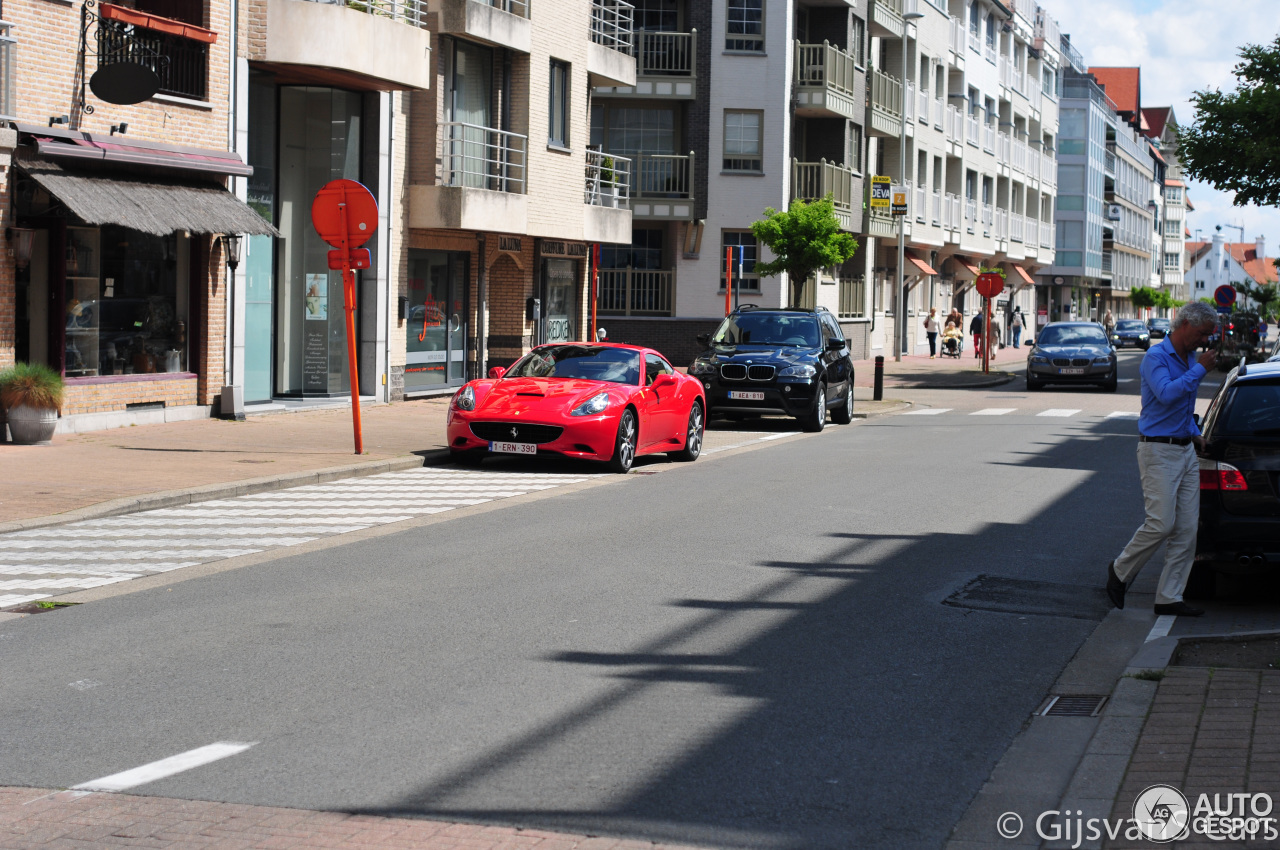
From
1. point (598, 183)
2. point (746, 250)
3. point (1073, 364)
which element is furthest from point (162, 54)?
point (746, 250)

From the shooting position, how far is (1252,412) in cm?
941

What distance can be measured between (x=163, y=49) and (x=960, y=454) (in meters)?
11.3

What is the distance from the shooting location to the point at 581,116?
31.9m

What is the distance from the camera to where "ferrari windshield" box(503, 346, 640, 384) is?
58.4ft

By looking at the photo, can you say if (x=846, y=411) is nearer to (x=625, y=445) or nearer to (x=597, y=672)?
(x=625, y=445)

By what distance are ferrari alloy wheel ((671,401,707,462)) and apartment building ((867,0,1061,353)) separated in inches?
1125

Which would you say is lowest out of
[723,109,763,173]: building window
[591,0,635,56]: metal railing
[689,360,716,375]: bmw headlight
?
[689,360,716,375]: bmw headlight

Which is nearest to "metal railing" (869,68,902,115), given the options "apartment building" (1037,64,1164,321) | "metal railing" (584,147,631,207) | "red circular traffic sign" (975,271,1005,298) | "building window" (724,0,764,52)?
"building window" (724,0,764,52)

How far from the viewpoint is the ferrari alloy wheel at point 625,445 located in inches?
671

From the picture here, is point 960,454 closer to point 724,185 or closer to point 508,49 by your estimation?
point 508,49

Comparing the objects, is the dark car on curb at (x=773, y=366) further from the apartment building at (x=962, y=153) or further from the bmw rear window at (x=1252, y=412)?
the apartment building at (x=962, y=153)

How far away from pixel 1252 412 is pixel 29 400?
41.5 ft

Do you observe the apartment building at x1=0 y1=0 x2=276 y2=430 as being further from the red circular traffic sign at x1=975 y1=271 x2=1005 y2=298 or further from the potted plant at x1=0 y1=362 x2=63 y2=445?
the red circular traffic sign at x1=975 y1=271 x2=1005 y2=298

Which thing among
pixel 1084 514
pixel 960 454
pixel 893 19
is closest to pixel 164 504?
pixel 1084 514
